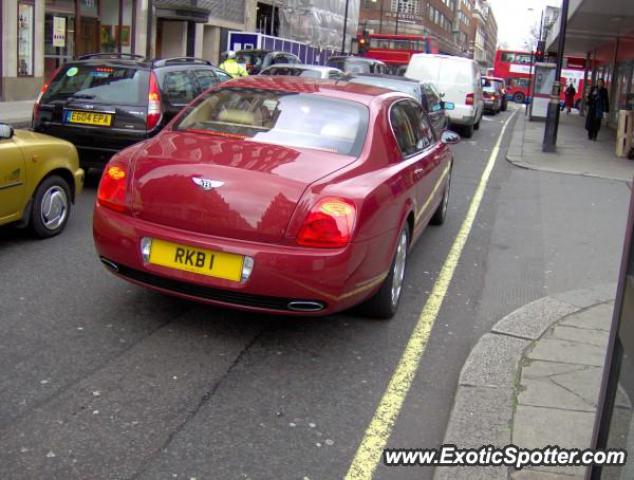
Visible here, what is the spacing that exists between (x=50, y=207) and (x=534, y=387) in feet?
14.9

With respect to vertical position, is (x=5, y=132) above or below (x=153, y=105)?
below

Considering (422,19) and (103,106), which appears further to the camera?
(422,19)

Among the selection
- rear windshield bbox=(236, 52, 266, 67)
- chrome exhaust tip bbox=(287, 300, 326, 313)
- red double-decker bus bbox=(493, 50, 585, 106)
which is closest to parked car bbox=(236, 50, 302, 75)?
rear windshield bbox=(236, 52, 266, 67)

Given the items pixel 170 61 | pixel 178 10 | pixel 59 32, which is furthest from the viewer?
pixel 178 10

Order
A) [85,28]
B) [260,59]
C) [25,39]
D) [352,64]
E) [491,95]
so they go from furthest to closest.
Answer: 1. [491,95]
2. [352,64]
3. [260,59]
4. [85,28]
5. [25,39]

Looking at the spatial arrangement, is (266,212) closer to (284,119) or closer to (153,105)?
(284,119)

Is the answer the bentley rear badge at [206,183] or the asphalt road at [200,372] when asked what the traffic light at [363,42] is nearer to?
the asphalt road at [200,372]

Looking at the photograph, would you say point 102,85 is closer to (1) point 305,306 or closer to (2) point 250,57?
(1) point 305,306

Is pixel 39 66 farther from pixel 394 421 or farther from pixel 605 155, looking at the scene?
pixel 394 421

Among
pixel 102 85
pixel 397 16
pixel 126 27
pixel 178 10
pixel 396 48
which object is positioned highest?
pixel 397 16

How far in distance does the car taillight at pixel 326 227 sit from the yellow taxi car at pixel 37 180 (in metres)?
2.96

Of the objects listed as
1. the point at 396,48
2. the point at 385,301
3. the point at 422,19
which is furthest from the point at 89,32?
the point at 422,19

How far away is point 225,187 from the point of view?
4.11 metres

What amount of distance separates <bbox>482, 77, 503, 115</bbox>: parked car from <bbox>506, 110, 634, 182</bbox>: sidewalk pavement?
34.3ft
